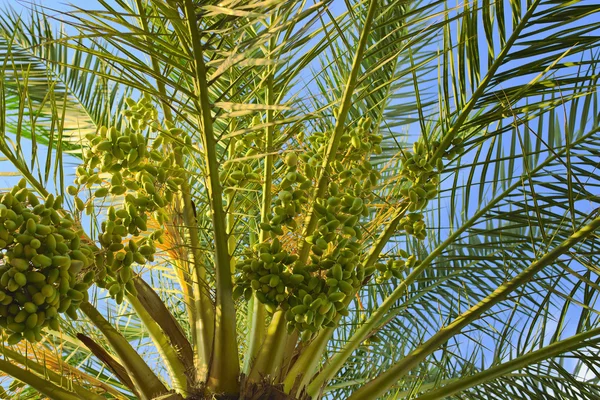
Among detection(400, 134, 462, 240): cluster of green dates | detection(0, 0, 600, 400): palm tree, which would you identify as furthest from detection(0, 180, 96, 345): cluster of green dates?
detection(400, 134, 462, 240): cluster of green dates

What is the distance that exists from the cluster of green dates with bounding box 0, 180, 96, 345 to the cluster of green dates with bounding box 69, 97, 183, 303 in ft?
0.35

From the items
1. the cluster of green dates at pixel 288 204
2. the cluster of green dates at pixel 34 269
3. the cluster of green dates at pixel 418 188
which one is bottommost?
the cluster of green dates at pixel 34 269

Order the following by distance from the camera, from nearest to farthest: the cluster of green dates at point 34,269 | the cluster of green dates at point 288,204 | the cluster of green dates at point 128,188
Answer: the cluster of green dates at point 34,269
the cluster of green dates at point 128,188
the cluster of green dates at point 288,204

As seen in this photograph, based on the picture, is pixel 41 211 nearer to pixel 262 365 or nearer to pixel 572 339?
pixel 262 365

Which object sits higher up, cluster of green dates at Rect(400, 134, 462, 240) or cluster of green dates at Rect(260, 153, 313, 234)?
cluster of green dates at Rect(400, 134, 462, 240)

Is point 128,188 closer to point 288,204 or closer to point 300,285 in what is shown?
point 288,204

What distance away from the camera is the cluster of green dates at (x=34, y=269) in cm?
148

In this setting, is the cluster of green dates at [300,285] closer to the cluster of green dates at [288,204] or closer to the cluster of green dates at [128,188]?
the cluster of green dates at [288,204]

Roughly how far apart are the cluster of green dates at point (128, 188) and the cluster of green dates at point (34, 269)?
107 mm

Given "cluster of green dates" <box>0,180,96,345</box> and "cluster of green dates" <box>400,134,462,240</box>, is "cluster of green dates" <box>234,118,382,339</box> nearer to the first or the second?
"cluster of green dates" <box>400,134,462,240</box>

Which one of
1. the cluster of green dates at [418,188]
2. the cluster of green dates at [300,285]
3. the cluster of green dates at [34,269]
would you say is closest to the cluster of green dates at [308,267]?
the cluster of green dates at [300,285]

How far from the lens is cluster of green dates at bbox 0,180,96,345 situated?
1.48m

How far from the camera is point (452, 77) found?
8.32 ft

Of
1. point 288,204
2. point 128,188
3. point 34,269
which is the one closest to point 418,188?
point 288,204
